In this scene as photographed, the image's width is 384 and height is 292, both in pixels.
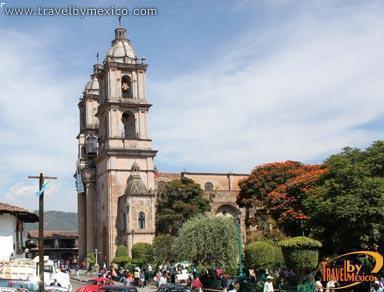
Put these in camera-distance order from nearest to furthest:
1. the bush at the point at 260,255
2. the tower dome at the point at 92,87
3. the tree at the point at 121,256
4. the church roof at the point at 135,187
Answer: the bush at the point at 260,255, the tree at the point at 121,256, the church roof at the point at 135,187, the tower dome at the point at 92,87

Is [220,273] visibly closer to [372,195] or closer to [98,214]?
[372,195]

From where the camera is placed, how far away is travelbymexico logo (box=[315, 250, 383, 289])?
27.3 metres

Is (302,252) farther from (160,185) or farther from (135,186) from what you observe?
(160,185)

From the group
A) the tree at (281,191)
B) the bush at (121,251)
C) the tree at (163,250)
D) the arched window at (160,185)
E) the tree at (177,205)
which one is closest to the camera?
the tree at (281,191)

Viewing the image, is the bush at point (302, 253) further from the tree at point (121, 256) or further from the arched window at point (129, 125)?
the arched window at point (129, 125)

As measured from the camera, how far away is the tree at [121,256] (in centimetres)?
5571

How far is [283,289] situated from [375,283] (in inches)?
176

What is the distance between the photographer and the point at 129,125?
67812mm

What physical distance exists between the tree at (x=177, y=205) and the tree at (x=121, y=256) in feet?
17.8

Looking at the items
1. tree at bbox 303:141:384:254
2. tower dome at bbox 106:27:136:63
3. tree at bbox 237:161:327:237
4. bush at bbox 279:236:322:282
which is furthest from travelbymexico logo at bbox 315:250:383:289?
tower dome at bbox 106:27:136:63

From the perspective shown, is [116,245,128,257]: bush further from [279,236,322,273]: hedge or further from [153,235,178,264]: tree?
[279,236,322,273]: hedge

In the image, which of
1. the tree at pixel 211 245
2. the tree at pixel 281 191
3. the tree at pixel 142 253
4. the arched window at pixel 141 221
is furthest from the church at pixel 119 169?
the tree at pixel 211 245


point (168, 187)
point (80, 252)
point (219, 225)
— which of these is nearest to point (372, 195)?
point (219, 225)

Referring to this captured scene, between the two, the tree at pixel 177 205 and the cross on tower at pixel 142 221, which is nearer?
the cross on tower at pixel 142 221
